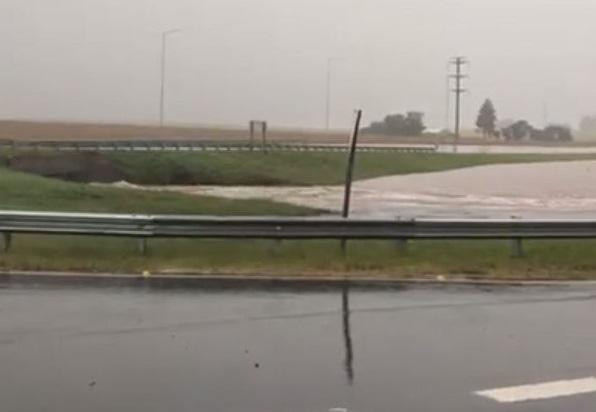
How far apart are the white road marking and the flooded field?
15527 mm

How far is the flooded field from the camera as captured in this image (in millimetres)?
29489

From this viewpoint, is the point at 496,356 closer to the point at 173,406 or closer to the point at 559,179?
the point at 173,406

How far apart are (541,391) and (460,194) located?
32597mm

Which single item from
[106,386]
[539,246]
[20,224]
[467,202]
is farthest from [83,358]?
[467,202]

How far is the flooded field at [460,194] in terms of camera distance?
29.5 m

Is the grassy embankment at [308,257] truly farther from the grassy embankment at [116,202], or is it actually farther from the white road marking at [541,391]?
the grassy embankment at [116,202]

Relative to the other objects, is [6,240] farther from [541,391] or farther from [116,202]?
[116,202]

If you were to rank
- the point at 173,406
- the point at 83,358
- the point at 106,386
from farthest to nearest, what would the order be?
1. the point at 83,358
2. the point at 106,386
3. the point at 173,406

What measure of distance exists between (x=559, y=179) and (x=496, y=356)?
1673 inches

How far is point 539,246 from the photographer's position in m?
16.8

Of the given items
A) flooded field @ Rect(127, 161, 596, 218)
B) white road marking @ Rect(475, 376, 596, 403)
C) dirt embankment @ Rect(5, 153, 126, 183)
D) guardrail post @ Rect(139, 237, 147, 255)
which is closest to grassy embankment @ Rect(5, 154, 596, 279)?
guardrail post @ Rect(139, 237, 147, 255)

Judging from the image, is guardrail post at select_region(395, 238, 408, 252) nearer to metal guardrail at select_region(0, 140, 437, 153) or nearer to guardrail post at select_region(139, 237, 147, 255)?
guardrail post at select_region(139, 237, 147, 255)

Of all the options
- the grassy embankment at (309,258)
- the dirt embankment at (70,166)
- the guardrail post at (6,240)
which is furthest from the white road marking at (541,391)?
the dirt embankment at (70,166)

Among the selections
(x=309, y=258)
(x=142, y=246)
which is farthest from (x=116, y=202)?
(x=309, y=258)
